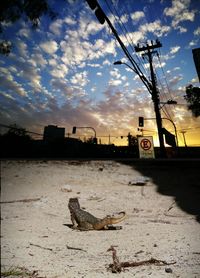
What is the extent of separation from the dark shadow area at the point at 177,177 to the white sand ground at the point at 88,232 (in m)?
0.20

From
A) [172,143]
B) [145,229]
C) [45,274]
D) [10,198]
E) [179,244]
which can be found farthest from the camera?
[172,143]

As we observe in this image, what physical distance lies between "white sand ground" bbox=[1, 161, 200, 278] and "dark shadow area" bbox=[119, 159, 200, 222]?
0.20 metres

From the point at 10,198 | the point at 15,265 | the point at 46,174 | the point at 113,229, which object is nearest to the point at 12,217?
the point at 10,198

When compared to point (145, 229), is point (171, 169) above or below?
above

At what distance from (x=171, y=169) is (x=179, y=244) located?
168 centimetres

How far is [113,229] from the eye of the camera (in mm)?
3758

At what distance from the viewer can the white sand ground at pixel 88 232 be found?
2.66m

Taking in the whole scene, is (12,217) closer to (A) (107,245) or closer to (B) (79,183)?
(B) (79,183)

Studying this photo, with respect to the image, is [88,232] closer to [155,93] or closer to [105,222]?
[105,222]

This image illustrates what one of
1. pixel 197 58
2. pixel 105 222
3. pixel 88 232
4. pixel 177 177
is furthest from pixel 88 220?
pixel 197 58

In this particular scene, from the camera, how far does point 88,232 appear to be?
3.79 metres

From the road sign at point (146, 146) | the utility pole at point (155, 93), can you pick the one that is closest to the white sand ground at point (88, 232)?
the road sign at point (146, 146)

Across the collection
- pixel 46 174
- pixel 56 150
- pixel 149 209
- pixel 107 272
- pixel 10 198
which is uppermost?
pixel 56 150

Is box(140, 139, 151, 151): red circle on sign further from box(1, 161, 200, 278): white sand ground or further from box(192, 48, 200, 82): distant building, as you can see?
box(192, 48, 200, 82): distant building
